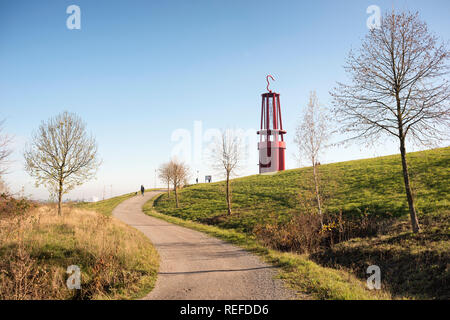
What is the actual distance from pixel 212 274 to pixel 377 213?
12263mm

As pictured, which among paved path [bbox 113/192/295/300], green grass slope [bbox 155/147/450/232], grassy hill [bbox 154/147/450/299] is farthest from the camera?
green grass slope [bbox 155/147/450/232]

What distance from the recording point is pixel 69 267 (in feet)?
28.0

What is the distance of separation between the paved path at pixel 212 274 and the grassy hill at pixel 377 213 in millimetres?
1431

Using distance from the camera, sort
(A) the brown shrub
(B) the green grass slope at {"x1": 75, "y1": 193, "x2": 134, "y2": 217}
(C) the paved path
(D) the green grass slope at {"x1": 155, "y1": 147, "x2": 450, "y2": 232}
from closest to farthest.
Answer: (C) the paved path
(A) the brown shrub
(D) the green grass slope at {"x1": 155, "y1": 147, "x2": 450, "y2": 232}
(B) the green grass slope at {"x1": 75, "y1": 193, "x2": 134, "y2": 217}

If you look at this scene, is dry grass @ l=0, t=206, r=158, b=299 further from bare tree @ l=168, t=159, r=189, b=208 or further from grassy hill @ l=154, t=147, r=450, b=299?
bare tree @ l=168, t=159, r=189, b=208

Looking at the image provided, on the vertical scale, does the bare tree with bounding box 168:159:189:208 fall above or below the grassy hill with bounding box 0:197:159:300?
above

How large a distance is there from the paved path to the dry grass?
653 mm

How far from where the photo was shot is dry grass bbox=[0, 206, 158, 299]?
7.10m

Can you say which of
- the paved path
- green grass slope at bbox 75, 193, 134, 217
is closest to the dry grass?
the paved path

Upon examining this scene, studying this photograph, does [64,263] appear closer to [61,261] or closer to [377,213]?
[61,261]

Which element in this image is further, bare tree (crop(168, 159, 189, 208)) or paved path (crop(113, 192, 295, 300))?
bare tree (crop(168, 159, 189, 208))

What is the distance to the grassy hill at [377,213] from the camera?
8781 millimetres
